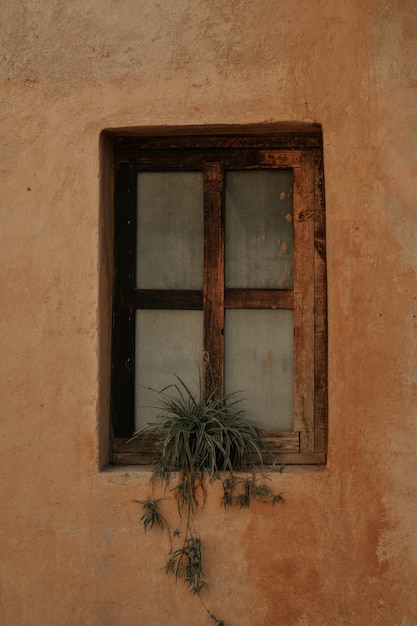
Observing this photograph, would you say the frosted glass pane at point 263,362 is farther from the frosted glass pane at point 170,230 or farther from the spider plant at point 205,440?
the frosted glass pane at point 170,230

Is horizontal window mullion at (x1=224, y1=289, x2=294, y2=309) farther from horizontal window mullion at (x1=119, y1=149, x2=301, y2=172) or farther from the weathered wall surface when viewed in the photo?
horizontal window mullion at (x1=119, y1=149, x2=301, y2=172)

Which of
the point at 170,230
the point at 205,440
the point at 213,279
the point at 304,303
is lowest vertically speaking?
the point at 205,440

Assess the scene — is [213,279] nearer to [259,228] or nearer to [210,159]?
[259,228]

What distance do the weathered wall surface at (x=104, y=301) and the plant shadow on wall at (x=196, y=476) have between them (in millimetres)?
65

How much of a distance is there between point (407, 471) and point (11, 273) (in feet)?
6.71

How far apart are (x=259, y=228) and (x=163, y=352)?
31.1 inches

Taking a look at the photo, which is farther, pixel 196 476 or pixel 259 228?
pixel 259 228

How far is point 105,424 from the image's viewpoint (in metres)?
3.21

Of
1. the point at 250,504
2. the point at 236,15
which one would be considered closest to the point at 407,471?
the point at 250,504

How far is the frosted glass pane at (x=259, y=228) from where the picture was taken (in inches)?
131

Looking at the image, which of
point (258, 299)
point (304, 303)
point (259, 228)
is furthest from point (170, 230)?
point (304, 303)

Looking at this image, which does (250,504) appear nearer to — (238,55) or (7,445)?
→ (7,445)

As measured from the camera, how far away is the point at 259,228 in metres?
3.34

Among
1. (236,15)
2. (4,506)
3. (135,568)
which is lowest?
(135,568)
